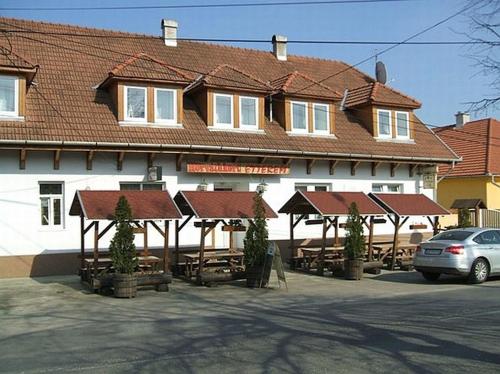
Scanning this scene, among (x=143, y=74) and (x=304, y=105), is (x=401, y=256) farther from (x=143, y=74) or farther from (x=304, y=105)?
(x=143, y=74)

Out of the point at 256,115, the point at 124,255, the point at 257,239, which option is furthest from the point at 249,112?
the point at 124,255

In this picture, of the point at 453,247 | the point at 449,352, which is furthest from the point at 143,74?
the point at 449,352

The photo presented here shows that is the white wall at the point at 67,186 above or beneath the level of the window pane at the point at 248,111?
beneath

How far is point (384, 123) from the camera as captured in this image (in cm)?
2458

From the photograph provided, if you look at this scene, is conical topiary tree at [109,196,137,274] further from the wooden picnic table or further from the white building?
the white building

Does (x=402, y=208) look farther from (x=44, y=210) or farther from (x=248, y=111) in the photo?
(x=44, y=210)

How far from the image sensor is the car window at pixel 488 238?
54.6 ft

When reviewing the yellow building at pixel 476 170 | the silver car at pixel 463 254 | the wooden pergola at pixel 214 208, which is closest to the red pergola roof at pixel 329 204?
the wooden pergola at pixel 214 208

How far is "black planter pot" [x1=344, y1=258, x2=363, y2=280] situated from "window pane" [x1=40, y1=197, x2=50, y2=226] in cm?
909

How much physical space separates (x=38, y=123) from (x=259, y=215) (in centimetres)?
717

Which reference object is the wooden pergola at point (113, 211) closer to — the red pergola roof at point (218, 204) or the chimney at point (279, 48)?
the red pergola roof at point (218, 204)

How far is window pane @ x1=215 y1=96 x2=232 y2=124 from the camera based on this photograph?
68.3ft

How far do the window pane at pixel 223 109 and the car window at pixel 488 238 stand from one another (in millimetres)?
9142

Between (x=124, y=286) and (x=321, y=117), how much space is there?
12.0 m
